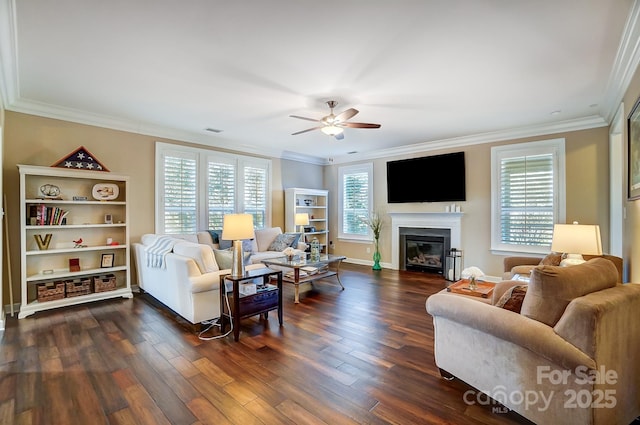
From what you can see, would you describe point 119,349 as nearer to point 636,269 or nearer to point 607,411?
point 607,411

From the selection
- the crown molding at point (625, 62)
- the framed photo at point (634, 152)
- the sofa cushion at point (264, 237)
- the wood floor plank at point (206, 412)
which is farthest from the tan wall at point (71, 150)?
the framed photo at point (634, 152)

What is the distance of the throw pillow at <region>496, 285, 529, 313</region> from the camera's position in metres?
1.95

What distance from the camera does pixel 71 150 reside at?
4312 mm

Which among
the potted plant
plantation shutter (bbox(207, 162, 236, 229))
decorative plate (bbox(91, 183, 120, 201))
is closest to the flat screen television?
the potted plant

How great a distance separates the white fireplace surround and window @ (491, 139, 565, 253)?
2.00ft

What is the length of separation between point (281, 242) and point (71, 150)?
11.9 ft

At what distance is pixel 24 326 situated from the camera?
11.1 ft

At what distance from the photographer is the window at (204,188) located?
5.23 metres

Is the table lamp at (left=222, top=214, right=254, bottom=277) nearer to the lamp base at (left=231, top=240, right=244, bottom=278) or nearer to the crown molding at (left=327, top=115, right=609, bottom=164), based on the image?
the lamp base at (left=231, top=240, right=244, bottom=278)

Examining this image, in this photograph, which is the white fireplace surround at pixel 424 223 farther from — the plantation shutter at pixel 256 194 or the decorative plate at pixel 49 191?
the decorative plate at pixel 49 191

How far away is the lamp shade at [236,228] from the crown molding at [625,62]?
3.49 meters

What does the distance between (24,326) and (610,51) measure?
653 cm

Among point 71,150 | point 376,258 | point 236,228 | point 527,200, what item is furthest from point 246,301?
point 527,200

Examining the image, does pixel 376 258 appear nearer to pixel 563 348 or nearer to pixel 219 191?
pixel 219 191
